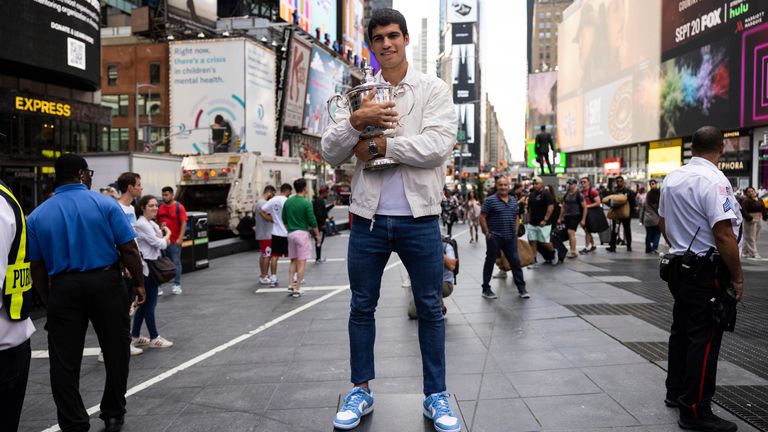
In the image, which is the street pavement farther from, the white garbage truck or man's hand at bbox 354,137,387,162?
the white garbage truck

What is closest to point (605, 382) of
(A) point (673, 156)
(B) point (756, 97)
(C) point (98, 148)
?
(C) point (98, 148)

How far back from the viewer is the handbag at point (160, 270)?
6.10 metres

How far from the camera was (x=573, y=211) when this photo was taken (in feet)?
44.7

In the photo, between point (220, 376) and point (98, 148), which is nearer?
point (220, 376)

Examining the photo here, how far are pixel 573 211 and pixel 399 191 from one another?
36.9 ft

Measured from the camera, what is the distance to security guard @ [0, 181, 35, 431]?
2512mm

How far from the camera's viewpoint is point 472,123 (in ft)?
499

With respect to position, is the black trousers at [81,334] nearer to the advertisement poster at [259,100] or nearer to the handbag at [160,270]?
the handbag at [160,270]

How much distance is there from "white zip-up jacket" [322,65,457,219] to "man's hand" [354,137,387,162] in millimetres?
29

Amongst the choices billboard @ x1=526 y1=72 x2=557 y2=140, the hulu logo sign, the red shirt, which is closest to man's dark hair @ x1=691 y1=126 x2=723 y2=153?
the red shirt

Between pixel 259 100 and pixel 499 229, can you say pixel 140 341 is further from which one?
pixel 259 100

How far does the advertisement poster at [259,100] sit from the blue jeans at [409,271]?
39.1 meters

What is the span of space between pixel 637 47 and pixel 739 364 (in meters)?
47.3

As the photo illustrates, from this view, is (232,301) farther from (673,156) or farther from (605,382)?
(673,156)
